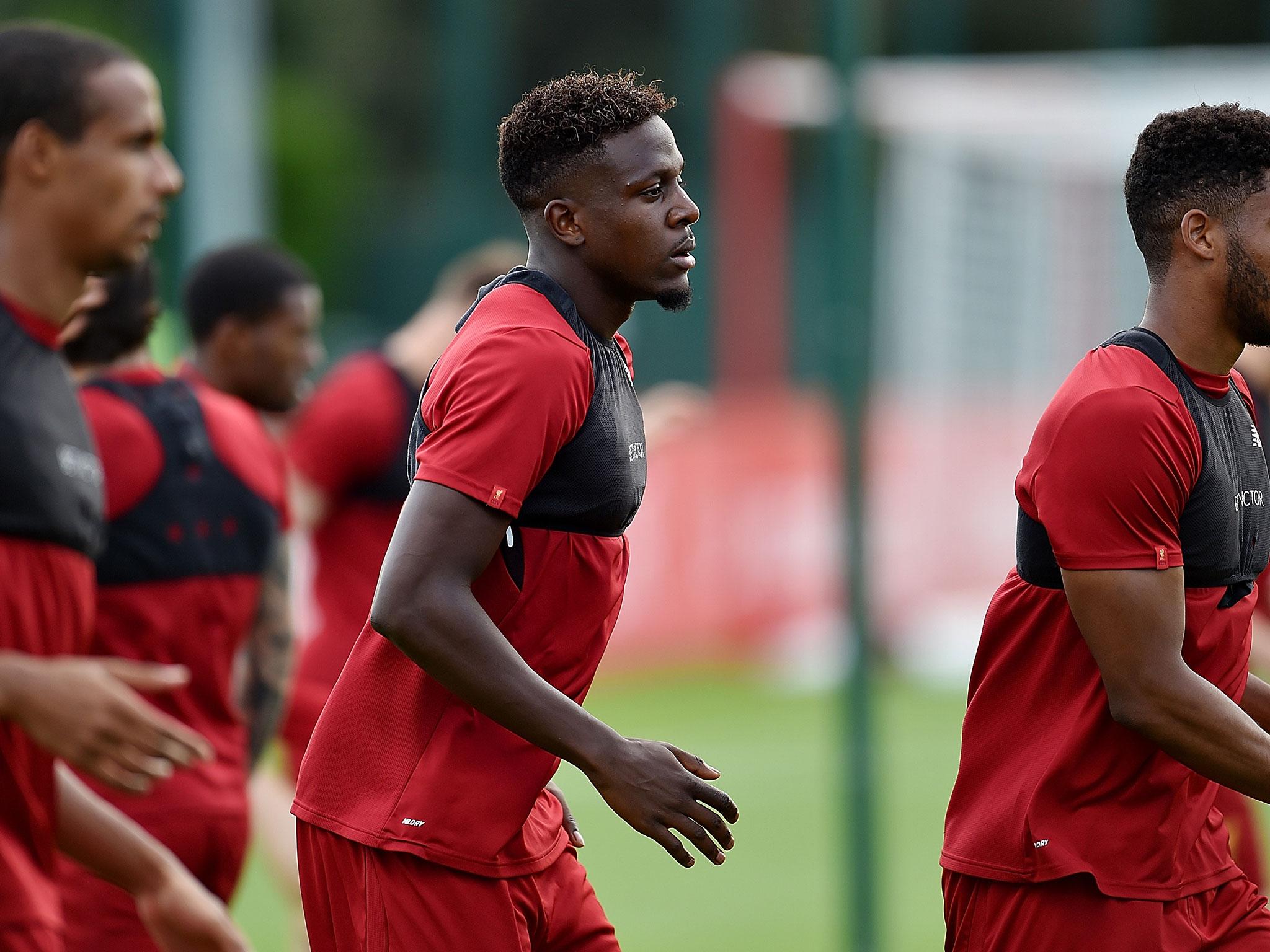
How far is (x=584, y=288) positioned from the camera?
3.94m

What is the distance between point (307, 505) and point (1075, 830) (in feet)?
13.8

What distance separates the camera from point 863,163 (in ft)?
24.0

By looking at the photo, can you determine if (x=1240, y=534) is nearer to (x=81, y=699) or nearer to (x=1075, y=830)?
(x=1075, y=830)

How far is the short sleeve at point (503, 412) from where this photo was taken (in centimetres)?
356

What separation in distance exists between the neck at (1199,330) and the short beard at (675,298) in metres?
0.94

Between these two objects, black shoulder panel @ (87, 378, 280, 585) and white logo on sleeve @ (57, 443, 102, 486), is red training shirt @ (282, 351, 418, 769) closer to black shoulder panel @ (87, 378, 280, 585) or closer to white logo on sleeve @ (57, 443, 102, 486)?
black shoulder panel @ (87, 378, 280, 585)

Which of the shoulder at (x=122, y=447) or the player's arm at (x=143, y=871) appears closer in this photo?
the player's arm at (x=143, y=871)

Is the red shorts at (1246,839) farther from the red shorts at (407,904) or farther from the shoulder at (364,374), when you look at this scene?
the shoulder at (364,374)

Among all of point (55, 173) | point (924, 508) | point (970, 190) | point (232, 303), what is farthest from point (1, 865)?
point (970, 190)

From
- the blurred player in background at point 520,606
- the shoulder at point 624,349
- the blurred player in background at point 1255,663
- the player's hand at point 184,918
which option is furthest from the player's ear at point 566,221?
the blurred player in background at point 1255,663

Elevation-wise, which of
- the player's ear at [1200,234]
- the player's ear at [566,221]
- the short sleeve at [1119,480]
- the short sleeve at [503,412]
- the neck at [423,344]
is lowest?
the neck at [423,344]

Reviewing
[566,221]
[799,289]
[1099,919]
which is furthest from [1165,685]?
[799,289]

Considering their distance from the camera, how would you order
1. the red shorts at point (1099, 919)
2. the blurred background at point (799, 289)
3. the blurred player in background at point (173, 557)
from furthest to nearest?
the blurred background at point (799, 289), the blurred player in background at point (173, 557), the red shorts at point (1099, 919)

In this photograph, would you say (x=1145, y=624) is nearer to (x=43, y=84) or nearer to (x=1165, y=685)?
(x=1165, y=685)
